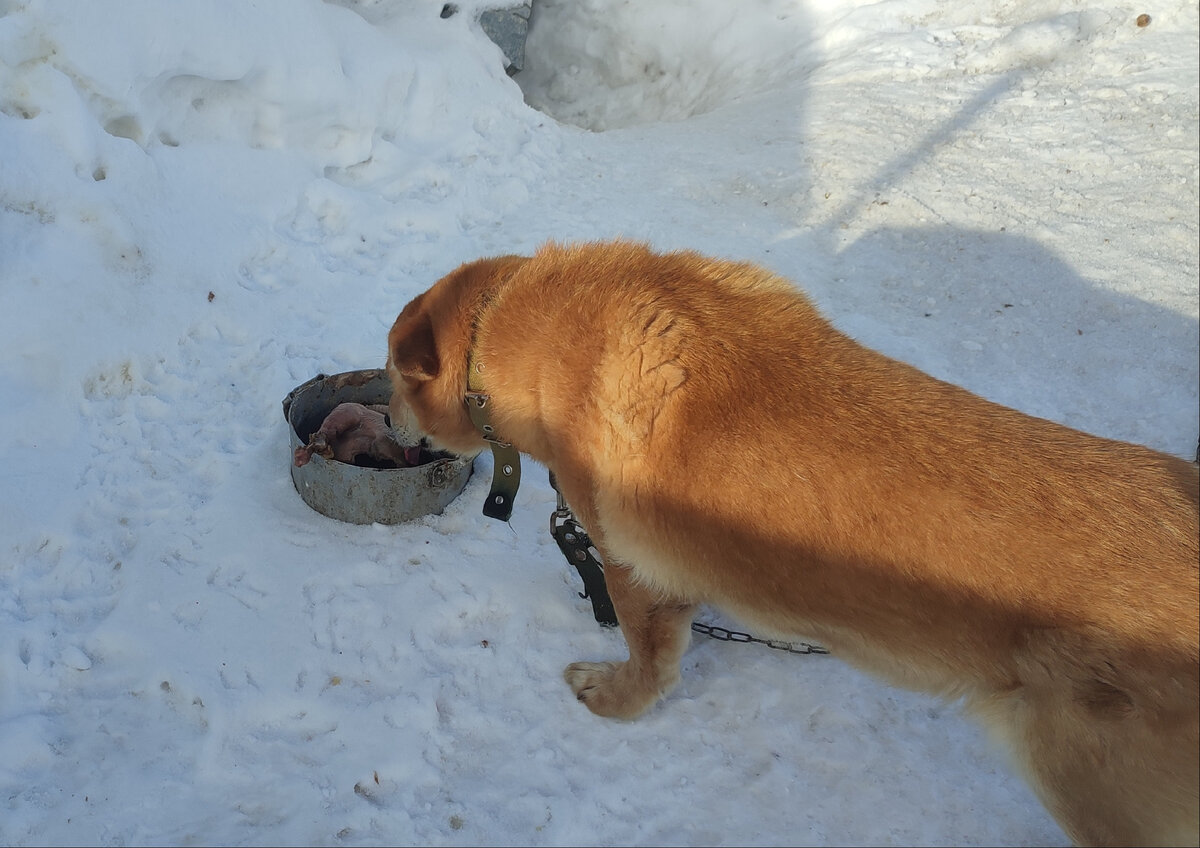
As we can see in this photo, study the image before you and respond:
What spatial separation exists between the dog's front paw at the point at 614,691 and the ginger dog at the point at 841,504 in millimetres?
12

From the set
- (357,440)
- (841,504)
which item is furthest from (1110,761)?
(357,440)

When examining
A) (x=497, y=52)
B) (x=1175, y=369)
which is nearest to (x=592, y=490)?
(x=1175, y=369)

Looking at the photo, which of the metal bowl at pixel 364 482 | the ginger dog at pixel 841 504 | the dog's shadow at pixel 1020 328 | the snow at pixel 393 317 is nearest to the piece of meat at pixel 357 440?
the metal bowl at pixel 364 482

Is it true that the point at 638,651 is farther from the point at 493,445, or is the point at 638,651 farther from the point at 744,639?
the point at 493,445

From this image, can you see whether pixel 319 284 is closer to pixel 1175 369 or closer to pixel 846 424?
pixel 846 424

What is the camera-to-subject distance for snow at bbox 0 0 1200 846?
8.76 feet

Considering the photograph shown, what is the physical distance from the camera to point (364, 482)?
343 centimetres

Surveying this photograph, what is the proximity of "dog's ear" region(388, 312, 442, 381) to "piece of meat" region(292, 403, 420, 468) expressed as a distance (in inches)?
31.9

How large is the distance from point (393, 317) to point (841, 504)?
328 cm

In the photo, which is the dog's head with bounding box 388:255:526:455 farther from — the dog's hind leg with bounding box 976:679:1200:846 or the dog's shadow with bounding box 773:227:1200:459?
the dog's shadow with bounding box 773:227:1200:459

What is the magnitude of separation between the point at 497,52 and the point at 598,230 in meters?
2.76

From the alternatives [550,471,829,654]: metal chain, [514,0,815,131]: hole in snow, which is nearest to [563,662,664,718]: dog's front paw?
[550,471,829,654]: metal chain

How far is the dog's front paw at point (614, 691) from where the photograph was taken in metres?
2.86

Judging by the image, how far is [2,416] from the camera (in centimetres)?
345
